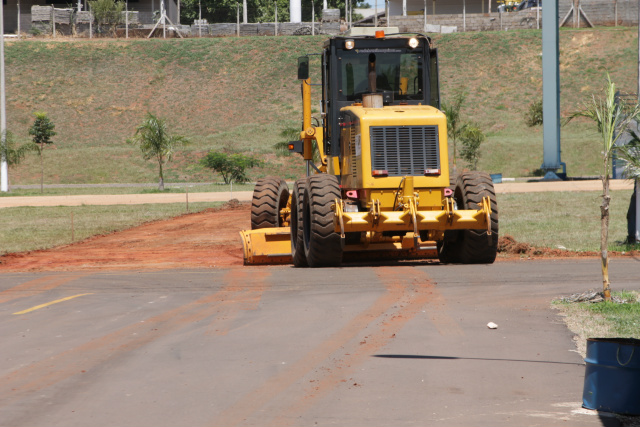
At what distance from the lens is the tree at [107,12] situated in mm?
81500

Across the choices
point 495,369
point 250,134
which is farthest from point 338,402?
point 250,134

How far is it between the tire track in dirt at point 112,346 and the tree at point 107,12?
73.7 metres

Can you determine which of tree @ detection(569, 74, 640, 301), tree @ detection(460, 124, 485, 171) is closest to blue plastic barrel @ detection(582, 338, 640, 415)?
tree @ detection(569, 74, 640, 301)

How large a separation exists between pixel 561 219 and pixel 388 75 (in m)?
11.3

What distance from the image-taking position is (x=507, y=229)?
910 inches

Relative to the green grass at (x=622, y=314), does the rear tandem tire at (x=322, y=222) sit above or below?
above

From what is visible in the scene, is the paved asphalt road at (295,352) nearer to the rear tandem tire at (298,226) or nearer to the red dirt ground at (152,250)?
the rear tandem tire at (298,226)

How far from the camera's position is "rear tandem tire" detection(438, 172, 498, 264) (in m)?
14.9

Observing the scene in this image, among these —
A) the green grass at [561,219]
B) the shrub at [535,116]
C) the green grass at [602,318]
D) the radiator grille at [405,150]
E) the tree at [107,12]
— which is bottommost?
the green grass at [561,219]

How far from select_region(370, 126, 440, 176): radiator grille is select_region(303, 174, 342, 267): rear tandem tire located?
33.9 inches

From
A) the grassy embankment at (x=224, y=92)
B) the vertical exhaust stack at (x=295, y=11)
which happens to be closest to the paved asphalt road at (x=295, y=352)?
the grassy embankment at (x=224, y=92)

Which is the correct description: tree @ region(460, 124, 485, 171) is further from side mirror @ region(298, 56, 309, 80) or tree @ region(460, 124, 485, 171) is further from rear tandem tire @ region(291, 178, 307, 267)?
side mirror @ region(298, 56, 309, 80)

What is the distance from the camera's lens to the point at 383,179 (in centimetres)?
1470

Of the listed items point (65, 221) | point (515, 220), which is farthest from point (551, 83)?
point (65, 221)
